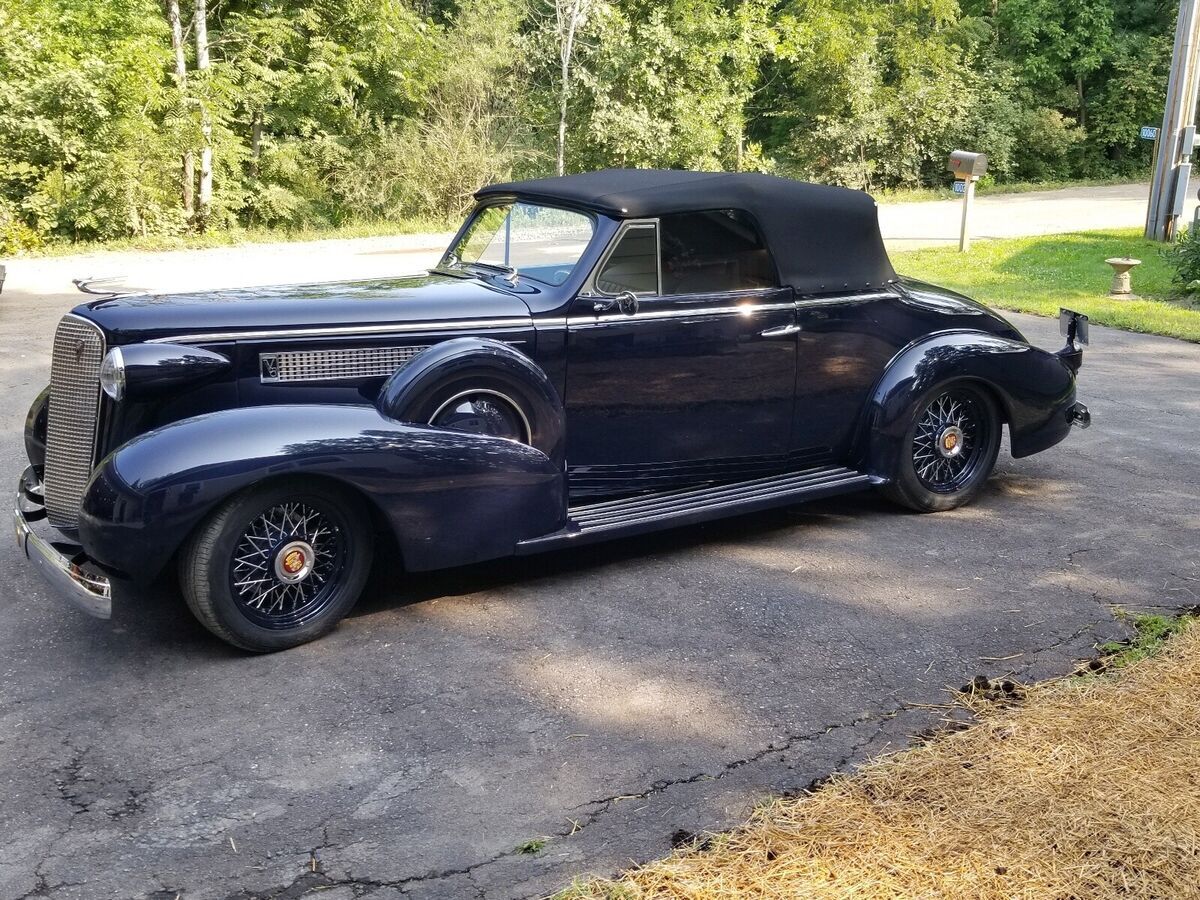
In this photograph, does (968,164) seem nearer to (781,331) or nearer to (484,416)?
(781,331)

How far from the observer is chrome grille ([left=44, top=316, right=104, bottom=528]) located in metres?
4.58

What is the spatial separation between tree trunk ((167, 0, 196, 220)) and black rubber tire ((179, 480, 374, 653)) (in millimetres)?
20375

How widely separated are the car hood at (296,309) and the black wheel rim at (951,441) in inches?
94.2

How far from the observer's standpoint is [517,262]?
224 inches

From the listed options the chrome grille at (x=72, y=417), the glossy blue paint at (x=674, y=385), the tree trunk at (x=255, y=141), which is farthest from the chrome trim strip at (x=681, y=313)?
the tree trunk at (x=255, y=141)

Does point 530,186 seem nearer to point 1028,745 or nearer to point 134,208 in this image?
point 1028,745

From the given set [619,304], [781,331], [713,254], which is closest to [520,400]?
[619,304]

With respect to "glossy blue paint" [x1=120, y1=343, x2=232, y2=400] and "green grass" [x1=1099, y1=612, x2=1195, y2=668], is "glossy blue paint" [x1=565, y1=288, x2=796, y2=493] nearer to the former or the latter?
"glossy blue paint" [x1=120, y1=343, x2=232, y2=400]

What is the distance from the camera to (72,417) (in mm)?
4688

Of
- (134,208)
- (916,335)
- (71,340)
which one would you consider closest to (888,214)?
(134,208)

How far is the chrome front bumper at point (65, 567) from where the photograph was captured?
416 cm

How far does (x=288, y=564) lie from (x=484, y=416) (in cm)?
104

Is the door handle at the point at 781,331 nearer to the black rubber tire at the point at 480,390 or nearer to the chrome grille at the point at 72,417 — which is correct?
the black rubber tire at the point at 480,390

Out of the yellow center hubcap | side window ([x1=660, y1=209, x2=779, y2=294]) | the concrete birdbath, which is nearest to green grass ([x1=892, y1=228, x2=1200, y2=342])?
the concrete birdbath
